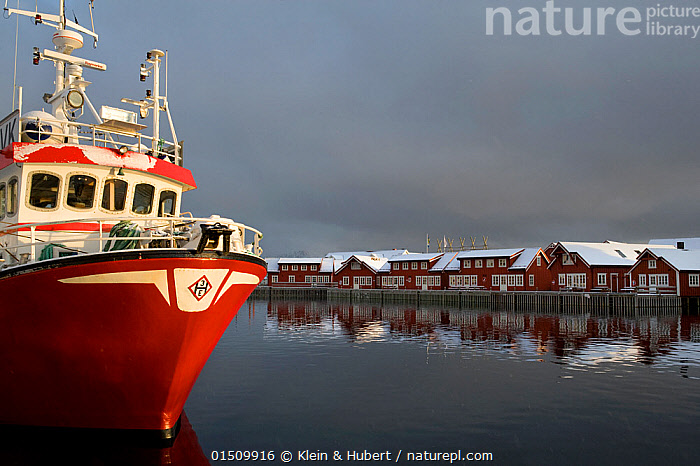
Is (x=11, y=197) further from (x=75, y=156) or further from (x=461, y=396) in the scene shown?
(x=461, y=396)

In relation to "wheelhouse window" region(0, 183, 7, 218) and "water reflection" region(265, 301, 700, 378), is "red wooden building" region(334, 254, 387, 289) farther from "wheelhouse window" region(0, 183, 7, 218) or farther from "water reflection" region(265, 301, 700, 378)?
"wheelhouse window" region(0, 183, 7, 218)

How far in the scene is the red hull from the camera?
9070mm

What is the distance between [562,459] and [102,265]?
10.5 metres

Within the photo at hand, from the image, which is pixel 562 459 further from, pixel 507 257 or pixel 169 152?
pixel 507 257

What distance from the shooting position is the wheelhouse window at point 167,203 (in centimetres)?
1370

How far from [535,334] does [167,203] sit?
89.9 feet

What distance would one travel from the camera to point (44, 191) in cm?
1199

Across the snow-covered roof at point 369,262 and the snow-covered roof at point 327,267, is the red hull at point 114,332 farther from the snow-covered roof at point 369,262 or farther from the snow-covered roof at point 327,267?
the snow-covered roof at point 327,267

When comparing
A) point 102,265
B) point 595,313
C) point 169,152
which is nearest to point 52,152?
point 169,152

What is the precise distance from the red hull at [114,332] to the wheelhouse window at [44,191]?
2.94m

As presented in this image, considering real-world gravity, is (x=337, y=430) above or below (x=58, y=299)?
below

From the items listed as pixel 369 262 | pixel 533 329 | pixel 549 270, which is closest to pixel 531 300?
pixel 549 270

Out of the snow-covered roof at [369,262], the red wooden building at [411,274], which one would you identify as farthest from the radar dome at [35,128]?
the snow-covered roof at [369,262]

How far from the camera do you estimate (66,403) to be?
10281 mm
